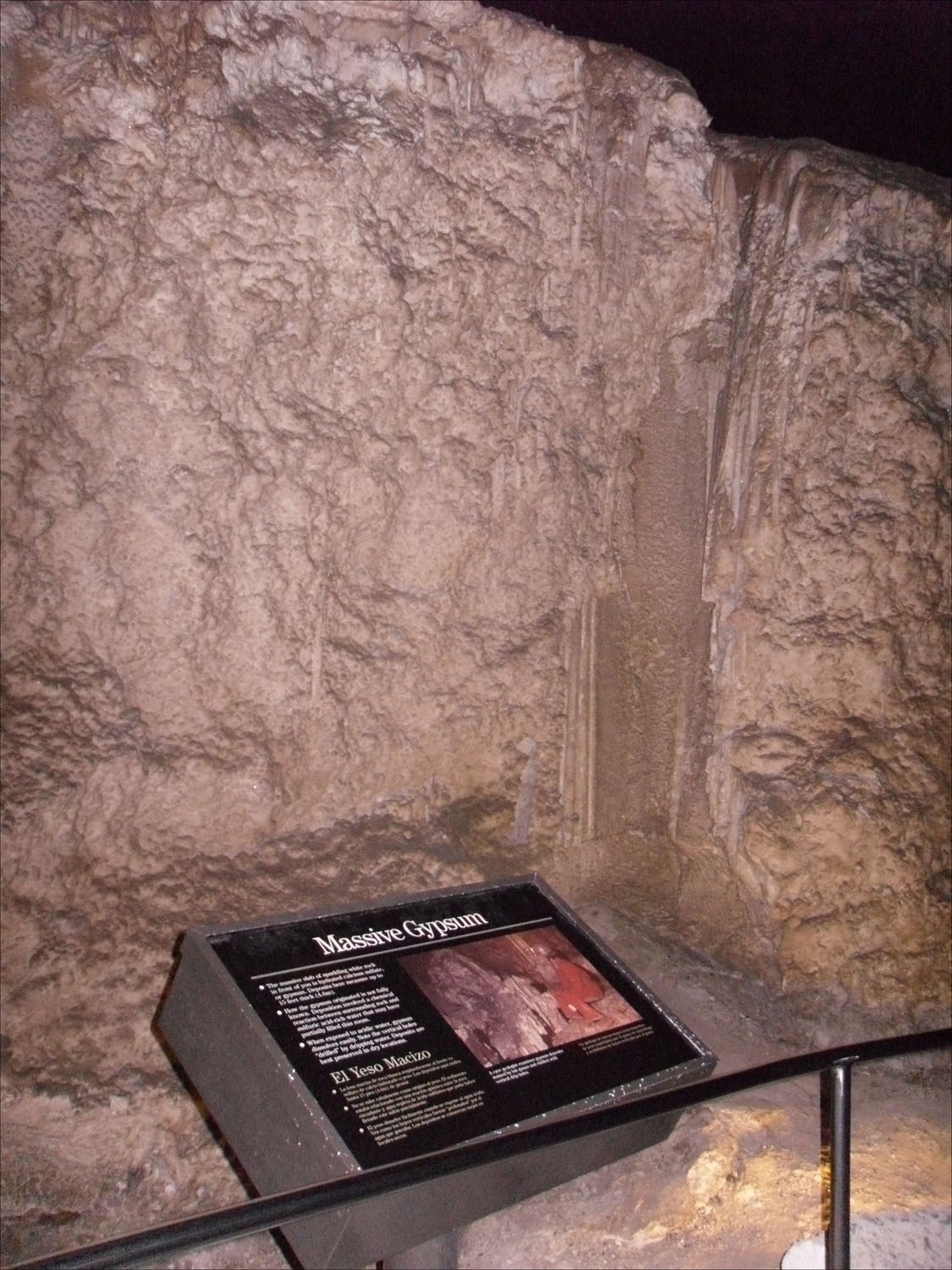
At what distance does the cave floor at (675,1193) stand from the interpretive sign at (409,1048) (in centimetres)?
37

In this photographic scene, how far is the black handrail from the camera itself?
1114 mm

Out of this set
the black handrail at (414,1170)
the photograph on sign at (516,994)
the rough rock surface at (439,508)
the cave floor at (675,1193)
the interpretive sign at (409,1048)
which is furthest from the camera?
the rough rock surface at (439,508)

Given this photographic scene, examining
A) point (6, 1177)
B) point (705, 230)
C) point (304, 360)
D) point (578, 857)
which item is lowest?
point (6, 1177)

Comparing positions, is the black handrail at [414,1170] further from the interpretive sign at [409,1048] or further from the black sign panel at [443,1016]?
the black sign panel at [443,1016]

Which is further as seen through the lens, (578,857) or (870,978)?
(578,857)

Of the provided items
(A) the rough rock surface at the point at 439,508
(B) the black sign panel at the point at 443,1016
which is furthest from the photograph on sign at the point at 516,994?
(A) the rough rock surface at the point at 439,508

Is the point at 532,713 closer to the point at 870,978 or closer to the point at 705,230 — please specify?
the point at 870,978

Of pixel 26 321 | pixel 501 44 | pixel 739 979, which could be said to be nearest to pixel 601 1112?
pixel 739 979

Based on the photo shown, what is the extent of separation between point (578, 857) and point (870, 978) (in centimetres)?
78

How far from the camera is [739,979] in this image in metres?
2.66

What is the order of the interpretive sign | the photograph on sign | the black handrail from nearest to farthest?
the black handrail < the interpretive sign < the photograph on sign

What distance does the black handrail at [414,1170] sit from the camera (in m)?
1.11

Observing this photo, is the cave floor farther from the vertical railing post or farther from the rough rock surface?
the vertical railing post

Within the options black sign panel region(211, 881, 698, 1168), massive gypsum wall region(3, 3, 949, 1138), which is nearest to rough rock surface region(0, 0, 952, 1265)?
massive gypsum wall region(3, 3, 949, 1138)
